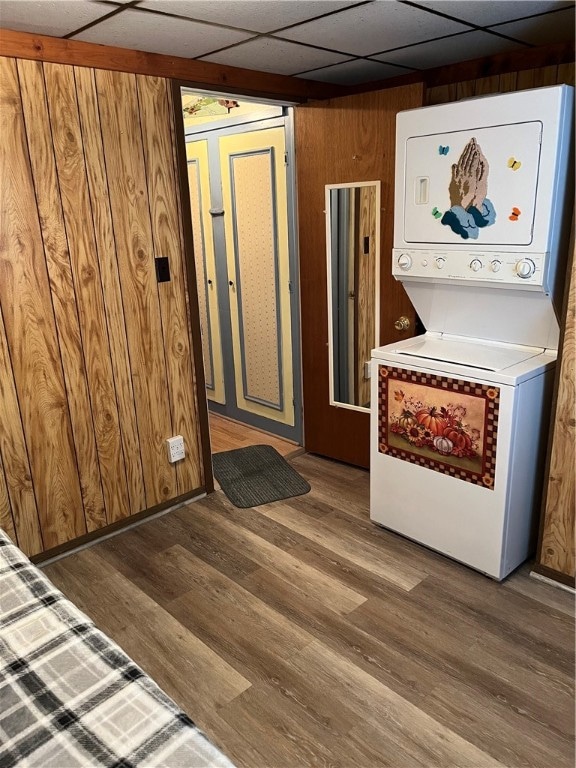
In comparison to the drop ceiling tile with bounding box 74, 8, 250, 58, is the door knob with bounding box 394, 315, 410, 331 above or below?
below

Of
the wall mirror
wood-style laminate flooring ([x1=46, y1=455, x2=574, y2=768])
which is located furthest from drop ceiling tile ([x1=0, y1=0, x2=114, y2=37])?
wood-style laminate flooring ([x1=46, y1=455, x2=574, y2=768])

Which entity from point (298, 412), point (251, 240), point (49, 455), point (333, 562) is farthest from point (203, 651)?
point (251, 240)

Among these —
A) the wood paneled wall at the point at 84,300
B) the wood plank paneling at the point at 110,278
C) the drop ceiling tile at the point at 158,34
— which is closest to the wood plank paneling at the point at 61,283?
the wood paneled wall at the point at 84,300

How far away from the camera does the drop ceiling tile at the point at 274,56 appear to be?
241cm

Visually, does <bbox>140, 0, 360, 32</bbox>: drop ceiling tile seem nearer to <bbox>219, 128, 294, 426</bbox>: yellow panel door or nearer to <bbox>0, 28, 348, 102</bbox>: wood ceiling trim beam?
<bbox>0, 28, 348, 102</bbox>: wood ceiling trim beam

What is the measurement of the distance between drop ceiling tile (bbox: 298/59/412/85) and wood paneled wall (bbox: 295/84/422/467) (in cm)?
13

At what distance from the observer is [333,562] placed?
2586 millimetres

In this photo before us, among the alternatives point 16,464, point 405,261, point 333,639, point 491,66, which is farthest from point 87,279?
point 491,66

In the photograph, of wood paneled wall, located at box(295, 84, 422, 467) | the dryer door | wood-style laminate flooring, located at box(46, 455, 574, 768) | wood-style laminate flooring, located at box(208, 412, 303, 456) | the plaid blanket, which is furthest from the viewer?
wood-style laminate flooring, located at box(208, 412, 303, 456)

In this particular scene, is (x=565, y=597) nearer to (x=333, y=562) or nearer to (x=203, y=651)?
(x=333, y=562)

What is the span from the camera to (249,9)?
192cm

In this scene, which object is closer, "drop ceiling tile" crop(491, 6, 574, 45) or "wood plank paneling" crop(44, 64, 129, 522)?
"drop ceiling tile" crop(491, 6, 574, 45)

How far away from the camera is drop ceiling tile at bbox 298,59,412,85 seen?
280 cm

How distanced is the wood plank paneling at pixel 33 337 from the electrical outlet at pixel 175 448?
49 cm
